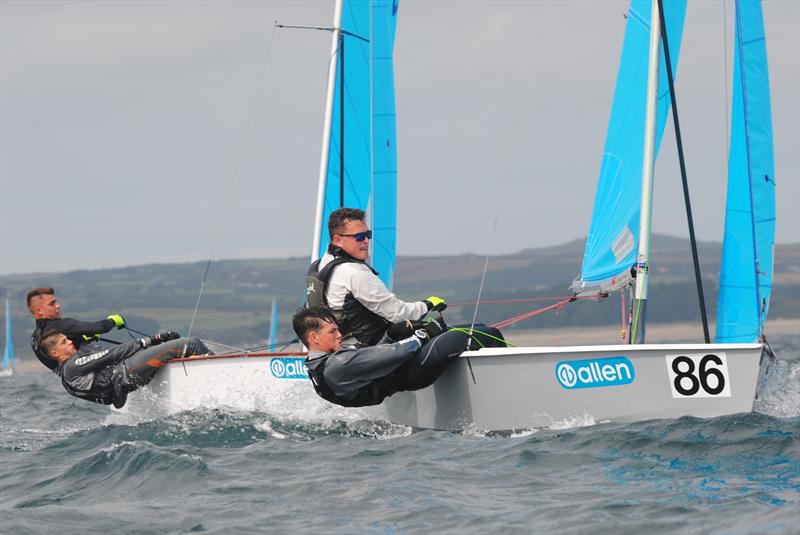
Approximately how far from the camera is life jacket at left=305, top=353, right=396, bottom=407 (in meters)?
7.87

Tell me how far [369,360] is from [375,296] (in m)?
0.53

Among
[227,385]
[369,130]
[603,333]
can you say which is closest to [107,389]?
[227,385]

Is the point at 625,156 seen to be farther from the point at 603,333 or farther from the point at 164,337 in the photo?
the point at 603,333

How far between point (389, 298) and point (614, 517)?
121 inches

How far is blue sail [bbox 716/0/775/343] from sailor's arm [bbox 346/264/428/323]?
92.6 inches

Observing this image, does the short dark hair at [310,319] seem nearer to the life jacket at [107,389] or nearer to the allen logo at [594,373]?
the allen logo at [594,373]

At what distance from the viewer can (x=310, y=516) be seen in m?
5.90

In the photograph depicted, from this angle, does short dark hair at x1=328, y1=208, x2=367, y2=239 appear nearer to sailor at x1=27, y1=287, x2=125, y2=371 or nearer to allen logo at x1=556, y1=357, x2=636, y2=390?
allen logo at x1=556, y1=357, x2=636, y2=390

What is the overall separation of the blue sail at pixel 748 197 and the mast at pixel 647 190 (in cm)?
56

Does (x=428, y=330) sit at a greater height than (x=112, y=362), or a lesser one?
greater

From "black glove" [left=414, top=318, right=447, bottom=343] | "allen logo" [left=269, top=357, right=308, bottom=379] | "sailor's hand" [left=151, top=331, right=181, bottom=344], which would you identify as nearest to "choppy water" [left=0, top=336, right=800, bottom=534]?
"allen logo" [left=269, top=357, right=308, bottom=379]

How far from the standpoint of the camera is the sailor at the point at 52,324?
9836 millimetres

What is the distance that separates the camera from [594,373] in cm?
774

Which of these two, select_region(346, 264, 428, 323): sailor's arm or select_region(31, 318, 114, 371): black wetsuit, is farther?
select_region(31, 318, 114, 371): black wetsuit
